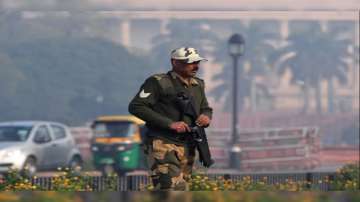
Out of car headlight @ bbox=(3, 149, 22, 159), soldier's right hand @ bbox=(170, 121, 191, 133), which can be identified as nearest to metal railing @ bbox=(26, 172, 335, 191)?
soldier's right hand @ bbox=(170, 121, 191, 133)

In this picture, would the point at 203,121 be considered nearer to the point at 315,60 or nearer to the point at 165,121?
the point at 165,121

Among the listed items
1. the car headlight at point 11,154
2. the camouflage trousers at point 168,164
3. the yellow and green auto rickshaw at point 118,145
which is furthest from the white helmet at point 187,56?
the yellow and green auto rickshaw at point 118,145

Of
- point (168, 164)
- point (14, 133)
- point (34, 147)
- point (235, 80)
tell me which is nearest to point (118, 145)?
point (235, 80)

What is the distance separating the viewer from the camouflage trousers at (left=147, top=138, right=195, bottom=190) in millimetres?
9820

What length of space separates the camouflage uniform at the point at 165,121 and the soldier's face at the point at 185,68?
49 mm

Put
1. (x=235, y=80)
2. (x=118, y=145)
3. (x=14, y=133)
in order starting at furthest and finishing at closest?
1. (x=235, y=80)
2. (x=118, y=145)
3. (x=14, y=133)

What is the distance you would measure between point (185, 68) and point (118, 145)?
971 inches

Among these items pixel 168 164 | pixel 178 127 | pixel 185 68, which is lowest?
pixel 168 164

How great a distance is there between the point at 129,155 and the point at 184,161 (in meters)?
24.5

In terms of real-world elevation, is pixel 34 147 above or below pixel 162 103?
below

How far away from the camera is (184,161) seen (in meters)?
10.0

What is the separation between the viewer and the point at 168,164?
387 inches

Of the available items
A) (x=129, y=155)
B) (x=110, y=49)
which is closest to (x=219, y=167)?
(x=129, y=155)

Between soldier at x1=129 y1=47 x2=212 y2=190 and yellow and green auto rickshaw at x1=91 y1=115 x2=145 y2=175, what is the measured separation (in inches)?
958
